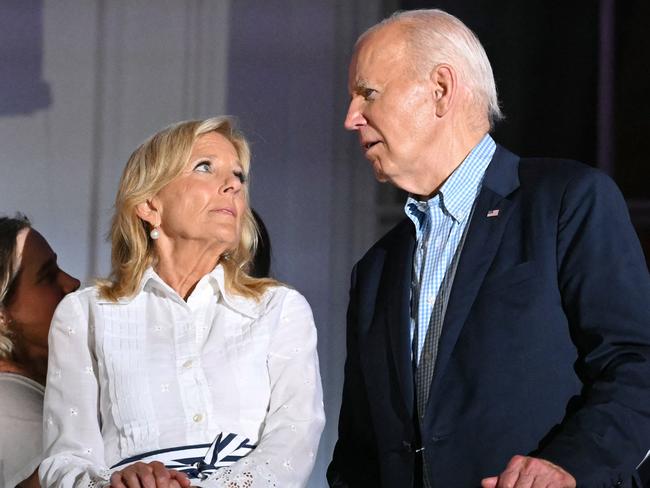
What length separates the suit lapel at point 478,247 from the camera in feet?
6.85

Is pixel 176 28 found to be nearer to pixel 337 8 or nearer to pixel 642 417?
pixel 337 8

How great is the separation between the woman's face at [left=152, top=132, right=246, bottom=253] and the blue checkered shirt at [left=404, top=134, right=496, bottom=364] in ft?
1.50

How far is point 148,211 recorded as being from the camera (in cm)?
267

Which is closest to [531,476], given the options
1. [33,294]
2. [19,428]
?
[19,428]

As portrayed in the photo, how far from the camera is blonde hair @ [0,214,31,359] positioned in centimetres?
326

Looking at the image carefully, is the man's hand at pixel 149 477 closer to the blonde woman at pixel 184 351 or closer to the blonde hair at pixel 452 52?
the blonde woman at pixel 184 351

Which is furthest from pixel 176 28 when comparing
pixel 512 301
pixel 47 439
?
pixel 512 301

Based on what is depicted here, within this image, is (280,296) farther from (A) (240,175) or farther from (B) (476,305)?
(B) (476,305)

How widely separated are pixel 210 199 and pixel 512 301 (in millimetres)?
819

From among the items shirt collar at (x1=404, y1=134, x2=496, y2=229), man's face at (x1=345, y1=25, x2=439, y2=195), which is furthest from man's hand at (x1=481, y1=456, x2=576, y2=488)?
man's face at (x1=345, y1=25, x2=439, y2=195)

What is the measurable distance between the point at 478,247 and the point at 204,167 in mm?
772

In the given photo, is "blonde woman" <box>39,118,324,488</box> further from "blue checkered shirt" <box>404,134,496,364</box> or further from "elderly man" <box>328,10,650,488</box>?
"blue checkered shirt" <box>404,134,496,364</box>

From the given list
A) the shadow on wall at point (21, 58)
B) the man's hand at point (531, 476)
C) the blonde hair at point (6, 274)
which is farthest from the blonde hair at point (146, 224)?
the shadow on wall at point (21, 58)

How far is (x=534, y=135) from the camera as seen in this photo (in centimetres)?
370
